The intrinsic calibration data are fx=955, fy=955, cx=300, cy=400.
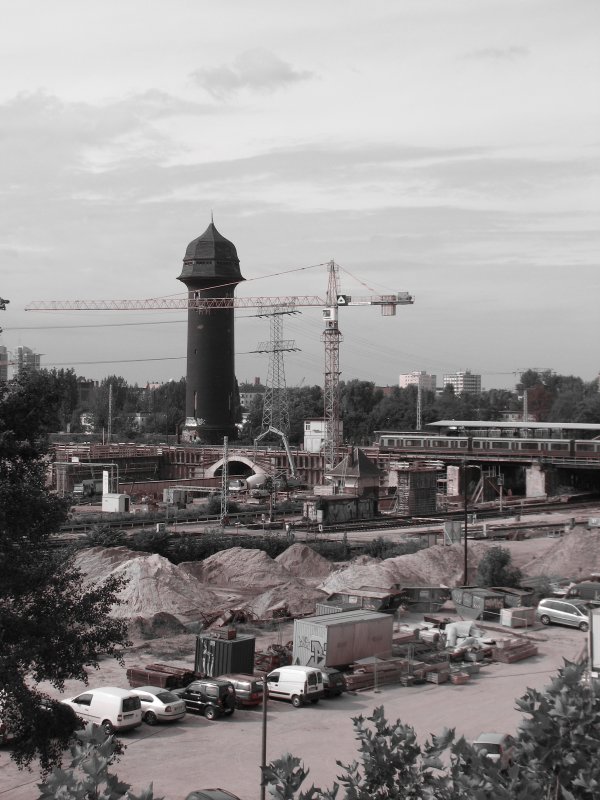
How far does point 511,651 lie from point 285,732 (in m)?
8.23

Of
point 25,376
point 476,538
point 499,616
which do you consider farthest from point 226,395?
point 25,376

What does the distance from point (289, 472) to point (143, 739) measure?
5882 cm

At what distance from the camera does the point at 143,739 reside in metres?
17.4

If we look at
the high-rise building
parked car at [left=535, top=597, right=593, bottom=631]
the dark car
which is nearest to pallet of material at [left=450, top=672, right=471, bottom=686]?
the dark car

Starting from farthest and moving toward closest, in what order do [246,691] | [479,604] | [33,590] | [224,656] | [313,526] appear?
[313,526]
[479,604]
[224,656]
[246,691]
[33,590]

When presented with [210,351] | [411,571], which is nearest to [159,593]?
[411,571]

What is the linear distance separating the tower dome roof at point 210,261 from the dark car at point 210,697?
7451 centimetres

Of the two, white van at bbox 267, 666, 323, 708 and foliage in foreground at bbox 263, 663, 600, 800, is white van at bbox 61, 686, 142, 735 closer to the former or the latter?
white van at bbox 267, 666, 323, 708

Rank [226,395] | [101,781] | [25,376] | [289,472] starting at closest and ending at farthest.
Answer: [101,781]
[25,376]
[289,472]
[226,395]

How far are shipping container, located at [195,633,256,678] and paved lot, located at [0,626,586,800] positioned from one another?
1.47 metres

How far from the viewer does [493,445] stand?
233ft

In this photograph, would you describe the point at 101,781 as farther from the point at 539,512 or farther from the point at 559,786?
the point at 539,512

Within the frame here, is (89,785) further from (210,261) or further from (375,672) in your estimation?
(210,261)

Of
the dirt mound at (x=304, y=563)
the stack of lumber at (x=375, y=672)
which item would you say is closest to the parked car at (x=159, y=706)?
the stack of lumber at (x=375, y=672)
